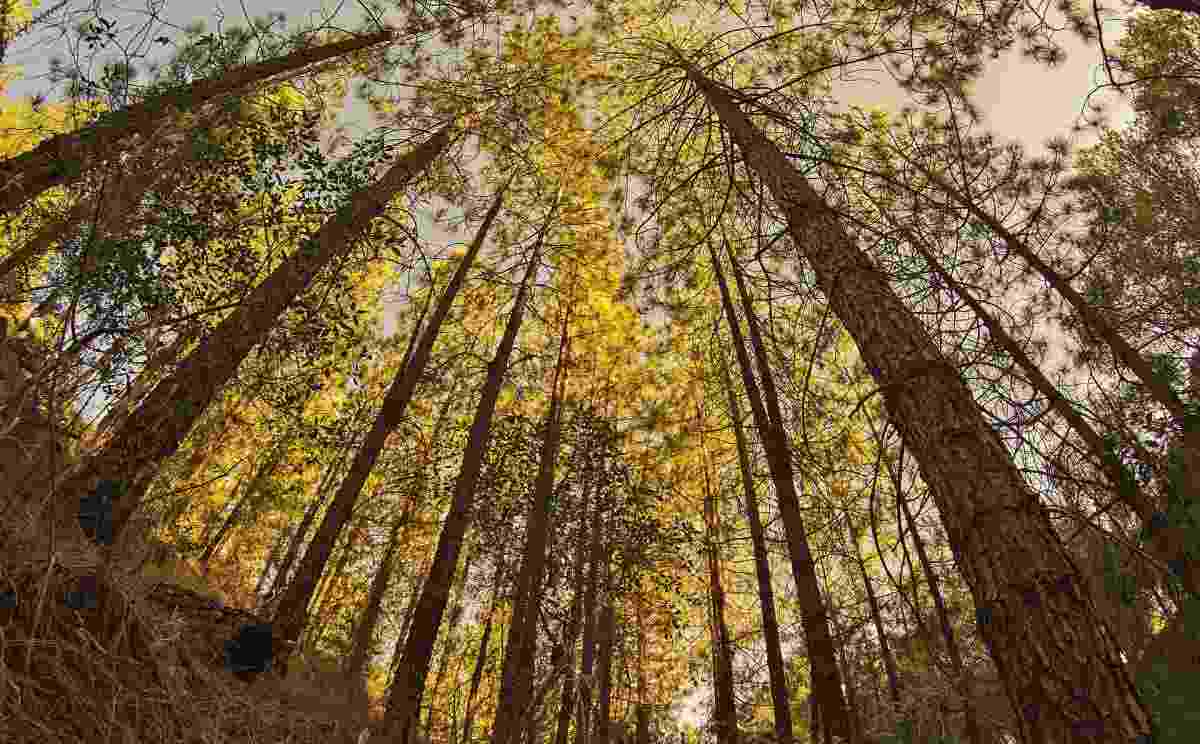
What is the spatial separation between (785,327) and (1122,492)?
6484 millimetres

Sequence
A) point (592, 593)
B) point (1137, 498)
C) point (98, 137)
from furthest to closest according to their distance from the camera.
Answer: point (592, 593) < point (98, 137) < point (1137, 498)

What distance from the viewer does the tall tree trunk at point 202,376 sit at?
4.07 meters

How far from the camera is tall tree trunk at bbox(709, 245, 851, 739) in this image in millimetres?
4562

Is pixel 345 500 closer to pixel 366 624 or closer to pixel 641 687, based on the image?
pixel 366 624

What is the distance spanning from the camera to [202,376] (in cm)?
465

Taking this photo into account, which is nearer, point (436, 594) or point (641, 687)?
point (436, 594)

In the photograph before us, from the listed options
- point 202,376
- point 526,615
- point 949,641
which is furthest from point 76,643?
point 526,615

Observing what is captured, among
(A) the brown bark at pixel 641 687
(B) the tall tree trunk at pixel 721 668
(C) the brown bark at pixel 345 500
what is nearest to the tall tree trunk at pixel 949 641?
(B) the tall tree trunk at pixel 721 668

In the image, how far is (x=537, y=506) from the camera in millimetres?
7156

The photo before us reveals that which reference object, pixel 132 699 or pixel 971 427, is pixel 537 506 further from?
pixel 971 427

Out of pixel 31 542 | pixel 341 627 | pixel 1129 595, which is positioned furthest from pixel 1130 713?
pixel 341 627

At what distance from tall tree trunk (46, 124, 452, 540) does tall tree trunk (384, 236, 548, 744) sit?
1.22 meters

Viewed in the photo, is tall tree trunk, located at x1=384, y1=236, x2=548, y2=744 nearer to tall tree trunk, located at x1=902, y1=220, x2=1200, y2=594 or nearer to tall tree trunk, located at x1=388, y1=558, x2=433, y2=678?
tall tree trunk, located at x1=902, y1=220, x2=1200, y2=594

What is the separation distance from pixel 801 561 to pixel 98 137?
6.50 meters
